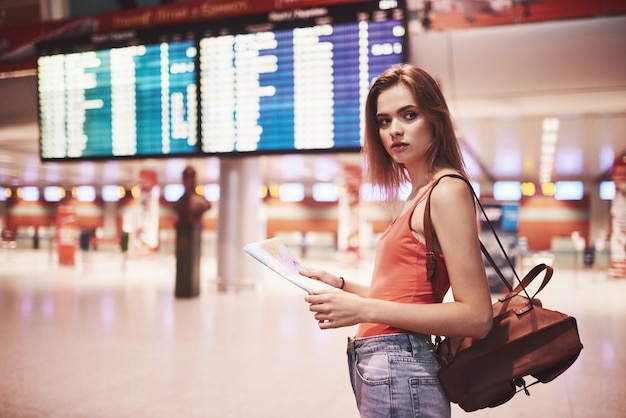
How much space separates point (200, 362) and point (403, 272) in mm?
3681

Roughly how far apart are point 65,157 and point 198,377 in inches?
107

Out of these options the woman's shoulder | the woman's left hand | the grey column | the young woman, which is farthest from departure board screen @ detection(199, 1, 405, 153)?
the grey column

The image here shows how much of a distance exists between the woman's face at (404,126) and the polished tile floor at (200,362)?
248 cm

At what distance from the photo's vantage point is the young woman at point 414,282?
3.99 ft

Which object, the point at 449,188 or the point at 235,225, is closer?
the point at 449,188

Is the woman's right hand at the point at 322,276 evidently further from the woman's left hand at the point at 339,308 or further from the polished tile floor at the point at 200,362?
the polished tile floor at the point at 200,362

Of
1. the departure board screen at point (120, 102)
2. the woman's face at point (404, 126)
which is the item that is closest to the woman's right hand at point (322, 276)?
the woman's face at point (404, 126)

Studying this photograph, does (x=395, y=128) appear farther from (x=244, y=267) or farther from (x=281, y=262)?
(x=244, y=267)

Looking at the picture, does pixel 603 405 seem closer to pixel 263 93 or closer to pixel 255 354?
pixel 255 354

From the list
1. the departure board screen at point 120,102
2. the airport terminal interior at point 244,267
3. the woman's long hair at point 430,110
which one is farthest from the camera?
the departure board screen at point 120,102

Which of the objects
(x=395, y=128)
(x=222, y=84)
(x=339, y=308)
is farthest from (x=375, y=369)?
(x=222, y=84)

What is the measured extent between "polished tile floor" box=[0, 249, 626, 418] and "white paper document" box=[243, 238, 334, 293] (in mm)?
2251

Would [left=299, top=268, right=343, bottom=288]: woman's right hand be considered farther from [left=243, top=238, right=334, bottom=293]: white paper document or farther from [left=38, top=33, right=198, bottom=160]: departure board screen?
[left=38, top=33, right=198, bottom=160]: departure board screen

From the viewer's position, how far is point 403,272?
1.32 meters
